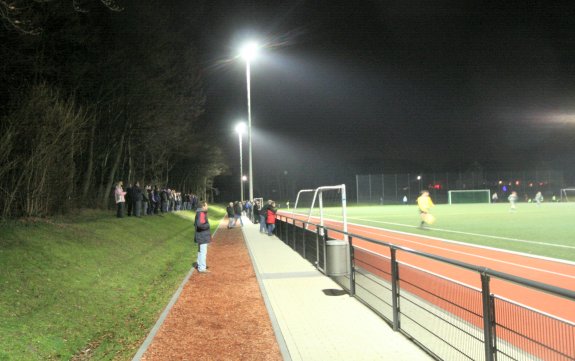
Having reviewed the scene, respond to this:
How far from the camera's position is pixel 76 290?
8.40 m

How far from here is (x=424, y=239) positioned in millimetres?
17641

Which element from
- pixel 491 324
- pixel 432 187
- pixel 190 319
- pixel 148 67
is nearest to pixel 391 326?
pixel 491 324

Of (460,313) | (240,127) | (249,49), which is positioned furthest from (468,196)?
(460,313)

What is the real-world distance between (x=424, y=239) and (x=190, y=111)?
21215 mm

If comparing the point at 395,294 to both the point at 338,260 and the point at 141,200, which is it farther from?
the point at 141,200

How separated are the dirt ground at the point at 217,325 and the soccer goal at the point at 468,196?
229 ft

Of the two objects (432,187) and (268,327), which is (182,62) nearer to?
(268,327)

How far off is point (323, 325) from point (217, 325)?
1.58 meters

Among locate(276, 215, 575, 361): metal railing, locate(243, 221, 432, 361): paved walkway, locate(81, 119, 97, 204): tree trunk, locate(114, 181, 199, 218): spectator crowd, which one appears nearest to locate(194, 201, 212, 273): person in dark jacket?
locate(243, 221, 432, 361): paved walkway

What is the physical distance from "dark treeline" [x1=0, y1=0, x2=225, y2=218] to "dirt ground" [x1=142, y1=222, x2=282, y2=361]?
5.31 m

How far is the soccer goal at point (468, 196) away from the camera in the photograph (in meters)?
74.9

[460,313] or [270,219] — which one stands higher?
[270,219]

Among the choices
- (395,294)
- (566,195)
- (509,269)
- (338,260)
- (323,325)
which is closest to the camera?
(395,294)

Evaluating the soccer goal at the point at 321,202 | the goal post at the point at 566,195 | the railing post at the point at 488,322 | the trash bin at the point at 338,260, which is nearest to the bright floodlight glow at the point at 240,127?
the soccer goal at the point at 321,202
